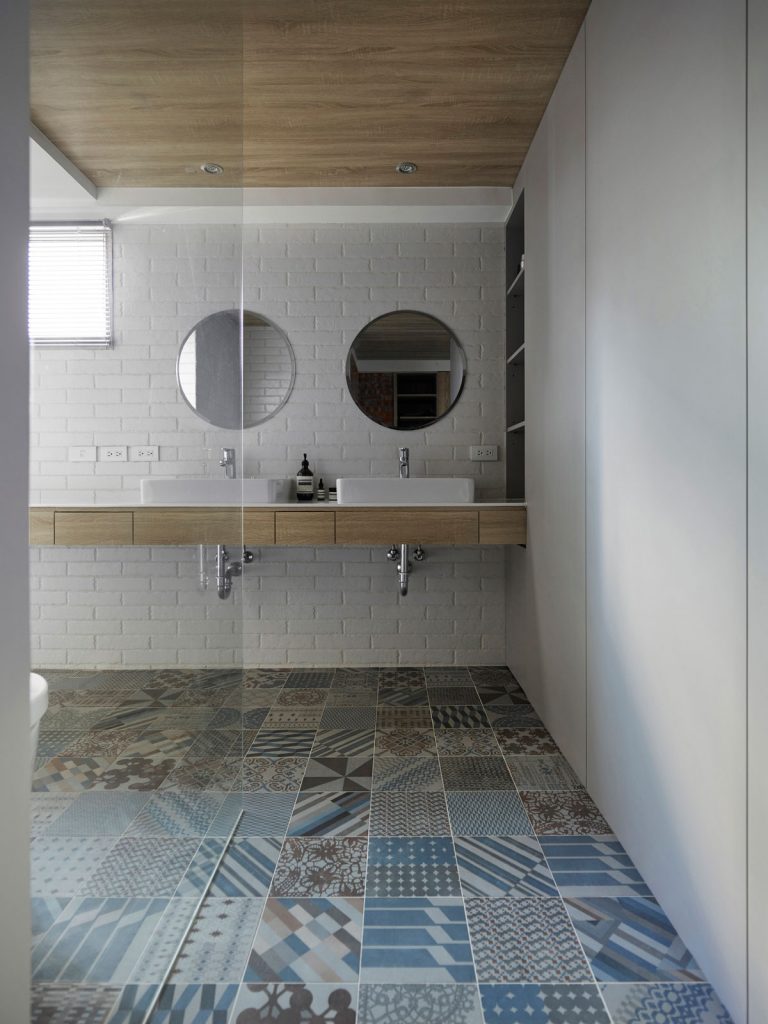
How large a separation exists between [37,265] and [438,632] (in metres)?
3.02

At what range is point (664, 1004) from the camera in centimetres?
122

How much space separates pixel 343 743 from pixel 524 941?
1.21 metres

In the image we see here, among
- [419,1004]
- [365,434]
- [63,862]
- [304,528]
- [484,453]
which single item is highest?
[365,434]

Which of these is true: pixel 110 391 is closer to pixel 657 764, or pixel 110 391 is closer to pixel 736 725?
pixel 736 725

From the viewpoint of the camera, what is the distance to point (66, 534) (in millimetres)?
970

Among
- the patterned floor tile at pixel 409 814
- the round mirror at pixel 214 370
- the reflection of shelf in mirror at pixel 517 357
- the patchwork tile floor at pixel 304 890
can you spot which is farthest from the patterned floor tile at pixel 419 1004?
the reflection of shelf in mirror at pixel 517 357

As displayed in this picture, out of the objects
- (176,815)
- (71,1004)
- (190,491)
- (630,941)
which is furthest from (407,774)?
(71,1004)

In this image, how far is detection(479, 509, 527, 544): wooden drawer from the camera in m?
3.01

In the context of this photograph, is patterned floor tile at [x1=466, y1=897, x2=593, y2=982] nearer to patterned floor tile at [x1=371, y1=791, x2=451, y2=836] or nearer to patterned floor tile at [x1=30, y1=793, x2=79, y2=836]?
patterned floor tile at [x1=371, y1=791, x2=451, y2=836]

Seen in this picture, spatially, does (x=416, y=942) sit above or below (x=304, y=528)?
below

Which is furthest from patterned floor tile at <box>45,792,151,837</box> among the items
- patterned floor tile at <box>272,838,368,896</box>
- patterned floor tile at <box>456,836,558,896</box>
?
patterned floor tile at <box>456,836,558,896</box>

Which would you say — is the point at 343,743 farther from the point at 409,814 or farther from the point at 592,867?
the point at 592,867

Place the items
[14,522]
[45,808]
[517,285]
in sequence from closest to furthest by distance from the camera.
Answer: [14,522] < [45,808] < [517,285]

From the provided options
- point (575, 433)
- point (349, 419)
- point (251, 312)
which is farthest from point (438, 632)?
point (251, 312)
